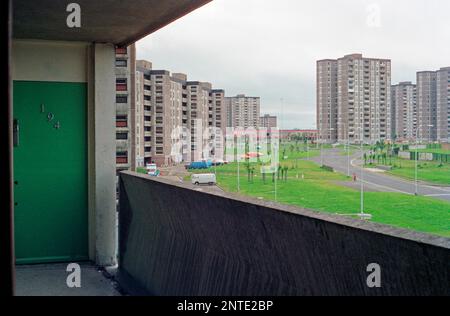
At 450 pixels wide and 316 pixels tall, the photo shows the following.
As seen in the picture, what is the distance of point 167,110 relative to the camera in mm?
36406

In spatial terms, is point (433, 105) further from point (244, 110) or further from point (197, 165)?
point (197, 165)

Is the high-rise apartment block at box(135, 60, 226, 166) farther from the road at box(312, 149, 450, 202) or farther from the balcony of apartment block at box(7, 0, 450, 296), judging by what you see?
the road at box(312, 149, 450, 202)

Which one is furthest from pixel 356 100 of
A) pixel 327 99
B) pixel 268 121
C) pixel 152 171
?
pixel 152 171

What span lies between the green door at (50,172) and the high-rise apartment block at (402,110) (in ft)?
146

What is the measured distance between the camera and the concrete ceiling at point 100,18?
6430 millimetres

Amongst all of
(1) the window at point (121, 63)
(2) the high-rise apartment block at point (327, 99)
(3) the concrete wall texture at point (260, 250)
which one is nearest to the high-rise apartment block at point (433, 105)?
(2) the high-rise apartment block at point (327, 99)

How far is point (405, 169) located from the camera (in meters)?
72.1

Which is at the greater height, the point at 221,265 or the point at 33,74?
the point at 33,74

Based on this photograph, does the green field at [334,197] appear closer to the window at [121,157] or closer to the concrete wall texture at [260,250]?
the window at [121,157]

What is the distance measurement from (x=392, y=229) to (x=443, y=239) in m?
0.39

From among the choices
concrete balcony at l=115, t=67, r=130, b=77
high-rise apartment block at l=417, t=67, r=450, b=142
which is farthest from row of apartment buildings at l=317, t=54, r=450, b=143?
concrete balcony at l=115, t=67, r=130, b=77
